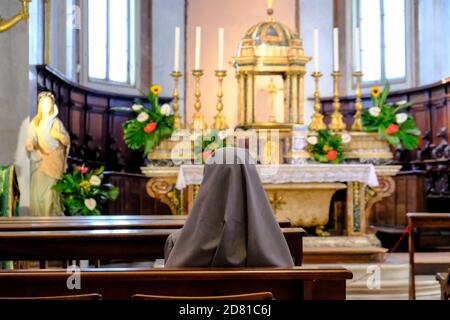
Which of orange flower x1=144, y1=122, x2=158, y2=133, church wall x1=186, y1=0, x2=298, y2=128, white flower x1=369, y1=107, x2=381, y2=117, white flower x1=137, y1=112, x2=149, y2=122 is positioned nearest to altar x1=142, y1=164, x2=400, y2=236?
orange flower x1=144, y1=122, x2=158, y2=133

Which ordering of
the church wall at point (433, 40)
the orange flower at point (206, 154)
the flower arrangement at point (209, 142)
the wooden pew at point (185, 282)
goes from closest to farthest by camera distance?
the wooden pew at point (185, 282) → the orange flower at point (206, 154) → the flower arrangement at point (209, 142) → the church wall at point (433, 40)

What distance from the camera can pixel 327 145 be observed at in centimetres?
929

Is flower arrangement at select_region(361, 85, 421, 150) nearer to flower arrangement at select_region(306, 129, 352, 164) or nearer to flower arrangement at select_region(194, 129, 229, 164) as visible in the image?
flower arrangement at select_region(306, 129, 352, 164)

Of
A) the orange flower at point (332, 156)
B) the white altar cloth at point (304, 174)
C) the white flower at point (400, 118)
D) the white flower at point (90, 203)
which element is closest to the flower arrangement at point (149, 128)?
the white altar cloth at point (304, 174)

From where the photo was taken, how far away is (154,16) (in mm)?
13930

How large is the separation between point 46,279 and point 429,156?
32.4 ft

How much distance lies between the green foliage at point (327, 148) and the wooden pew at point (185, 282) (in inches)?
235

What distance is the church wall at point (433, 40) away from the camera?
12.6 m

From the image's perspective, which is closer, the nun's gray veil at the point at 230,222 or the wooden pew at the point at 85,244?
the nun's gray veil at the point at 230,222

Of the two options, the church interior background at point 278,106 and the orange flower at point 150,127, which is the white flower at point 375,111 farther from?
the orange flower at point 150,127

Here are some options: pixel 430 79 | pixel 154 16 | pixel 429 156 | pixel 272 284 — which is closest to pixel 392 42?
pixel 430 79

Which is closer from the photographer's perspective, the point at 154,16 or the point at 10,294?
the point at 10,294
